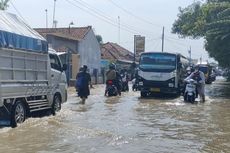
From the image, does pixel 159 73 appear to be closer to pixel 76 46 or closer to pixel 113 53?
pixel 76 46

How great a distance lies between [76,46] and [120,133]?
117 feet

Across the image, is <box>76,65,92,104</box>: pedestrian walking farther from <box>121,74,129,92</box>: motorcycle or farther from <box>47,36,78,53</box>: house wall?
<box>47,36,78,53</box>: house wall

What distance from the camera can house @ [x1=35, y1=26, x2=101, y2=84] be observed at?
43031 mm

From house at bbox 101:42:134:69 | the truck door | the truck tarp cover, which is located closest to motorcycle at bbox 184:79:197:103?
the truck door

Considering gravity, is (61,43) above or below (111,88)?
above

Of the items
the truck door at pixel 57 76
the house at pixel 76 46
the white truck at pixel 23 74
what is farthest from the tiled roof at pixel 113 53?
the white truck at pixel 23 74

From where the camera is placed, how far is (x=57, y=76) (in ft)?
52.9

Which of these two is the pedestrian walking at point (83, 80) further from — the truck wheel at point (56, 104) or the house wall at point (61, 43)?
the house wall at point (61, 43)

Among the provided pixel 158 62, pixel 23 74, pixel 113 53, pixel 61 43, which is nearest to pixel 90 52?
pixel 61 43

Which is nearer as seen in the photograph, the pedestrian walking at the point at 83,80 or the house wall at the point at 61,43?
the pedestrian walking at the point at 83,80

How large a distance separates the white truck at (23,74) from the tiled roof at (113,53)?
4865cm

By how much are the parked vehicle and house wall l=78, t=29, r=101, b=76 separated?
22.7 metres

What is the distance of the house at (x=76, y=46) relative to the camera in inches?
1694

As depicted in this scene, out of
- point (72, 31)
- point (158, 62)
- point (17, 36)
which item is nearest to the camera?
point (17, 36)
